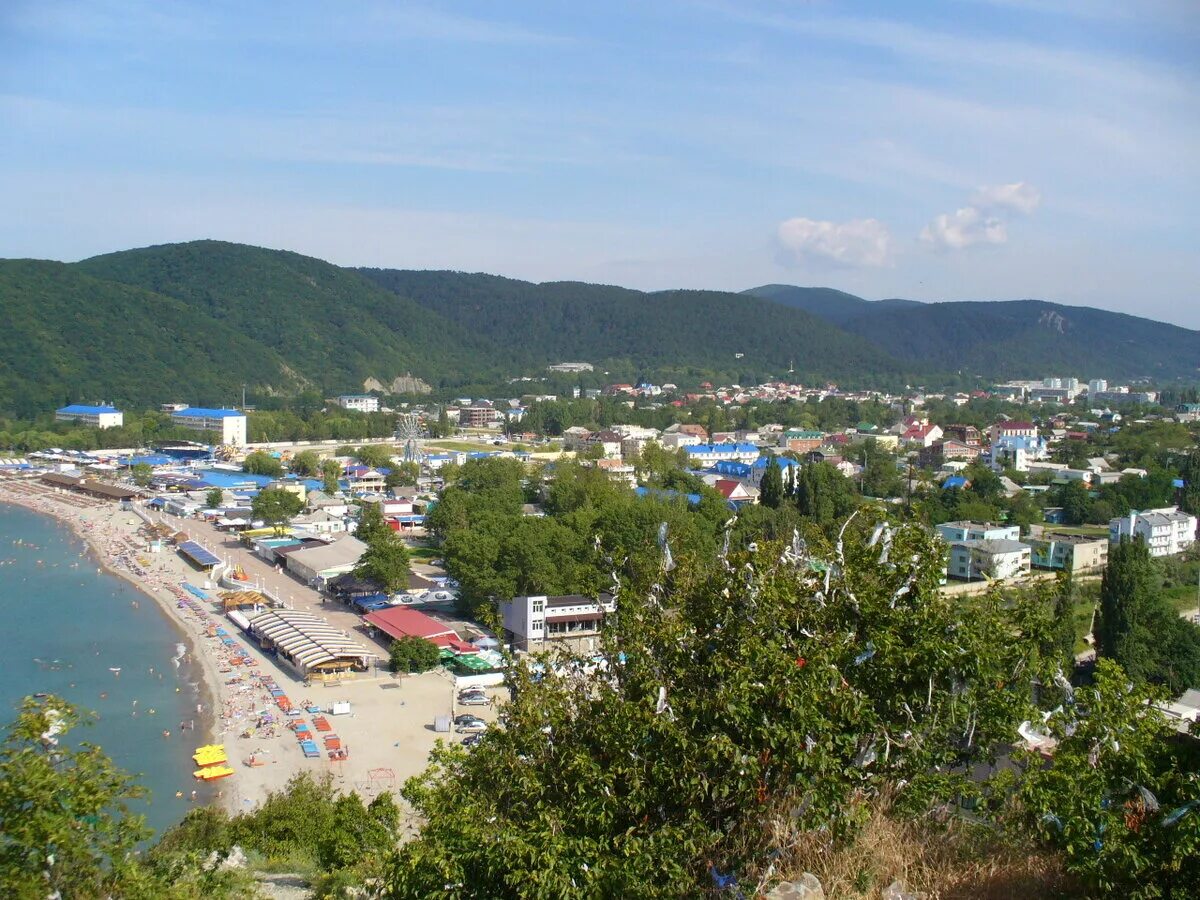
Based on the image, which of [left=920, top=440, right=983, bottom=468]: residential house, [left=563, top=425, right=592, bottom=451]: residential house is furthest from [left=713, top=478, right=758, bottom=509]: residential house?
[left=563, top=425, right=592, bottom=451]: residential house

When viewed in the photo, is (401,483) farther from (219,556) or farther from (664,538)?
(664,538)

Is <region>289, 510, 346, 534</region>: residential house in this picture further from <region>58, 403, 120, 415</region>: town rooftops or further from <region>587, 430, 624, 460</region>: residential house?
<region>58, 403, 120, 415</region>: town rooftops

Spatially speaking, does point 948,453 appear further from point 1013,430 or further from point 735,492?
point 735,492

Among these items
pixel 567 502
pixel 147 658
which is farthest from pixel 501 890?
pixel 567 502

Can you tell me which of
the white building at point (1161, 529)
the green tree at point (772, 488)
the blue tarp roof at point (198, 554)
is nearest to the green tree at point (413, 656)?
the blue tarp roof at point (198, 554)

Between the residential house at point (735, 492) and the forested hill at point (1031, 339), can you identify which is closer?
the residential house at point (735, 492)

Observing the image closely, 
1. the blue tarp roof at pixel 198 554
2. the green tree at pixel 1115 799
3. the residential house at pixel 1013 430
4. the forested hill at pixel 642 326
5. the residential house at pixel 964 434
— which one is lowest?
the blue tarp roof at pixel 198 554

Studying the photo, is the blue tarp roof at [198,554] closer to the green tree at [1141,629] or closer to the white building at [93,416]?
the green tree at [1141,629]
